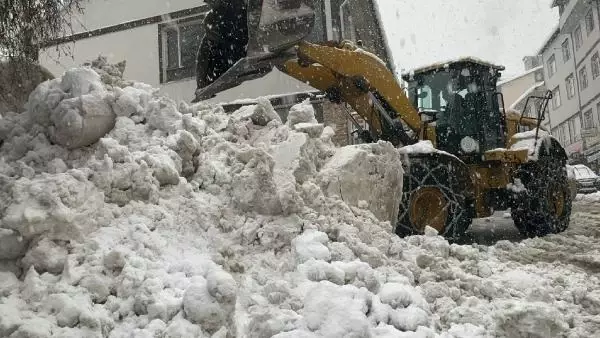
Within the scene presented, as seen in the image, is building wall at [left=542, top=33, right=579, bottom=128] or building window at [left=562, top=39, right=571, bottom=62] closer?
building wall at [left=542, top=33, right=579, bottom=128]

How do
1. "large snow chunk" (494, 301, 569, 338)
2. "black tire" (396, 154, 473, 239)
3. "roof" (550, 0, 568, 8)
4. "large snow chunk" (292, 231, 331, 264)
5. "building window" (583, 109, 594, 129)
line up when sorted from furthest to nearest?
1. "roof" (550, 0, 568, 8)
2. "building window" (583, 109, 594, 129)
3. "black tire" (396, 154, 473, 239)
4. "large snow chunk" (292, 231, 331, 264)
5. "large snow chunk" (494, 301, 569, 338)

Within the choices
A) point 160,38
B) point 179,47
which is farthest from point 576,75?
point 160,38

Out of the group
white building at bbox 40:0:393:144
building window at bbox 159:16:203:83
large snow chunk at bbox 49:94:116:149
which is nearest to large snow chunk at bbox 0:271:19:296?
large snow chunk at bbox 49:94:116:149

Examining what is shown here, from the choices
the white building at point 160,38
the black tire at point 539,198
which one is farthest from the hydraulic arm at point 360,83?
the white building at point 160,38

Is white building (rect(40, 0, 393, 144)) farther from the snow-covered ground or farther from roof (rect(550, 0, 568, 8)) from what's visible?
roof (rect(550, 0, 568, 8))

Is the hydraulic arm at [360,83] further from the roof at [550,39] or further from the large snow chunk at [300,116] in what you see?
the roof at [550,39]

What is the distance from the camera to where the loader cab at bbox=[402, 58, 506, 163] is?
6.77m

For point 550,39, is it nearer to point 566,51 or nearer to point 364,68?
point 566,51

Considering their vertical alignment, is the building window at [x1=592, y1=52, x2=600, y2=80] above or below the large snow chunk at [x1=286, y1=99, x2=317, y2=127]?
above

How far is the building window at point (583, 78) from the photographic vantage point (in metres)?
29.7

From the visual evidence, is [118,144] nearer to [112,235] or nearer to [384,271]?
[112,235]

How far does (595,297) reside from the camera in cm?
344

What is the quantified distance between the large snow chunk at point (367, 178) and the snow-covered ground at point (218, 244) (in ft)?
0.05

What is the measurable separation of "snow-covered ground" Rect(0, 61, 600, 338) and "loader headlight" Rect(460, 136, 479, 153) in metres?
2.40
